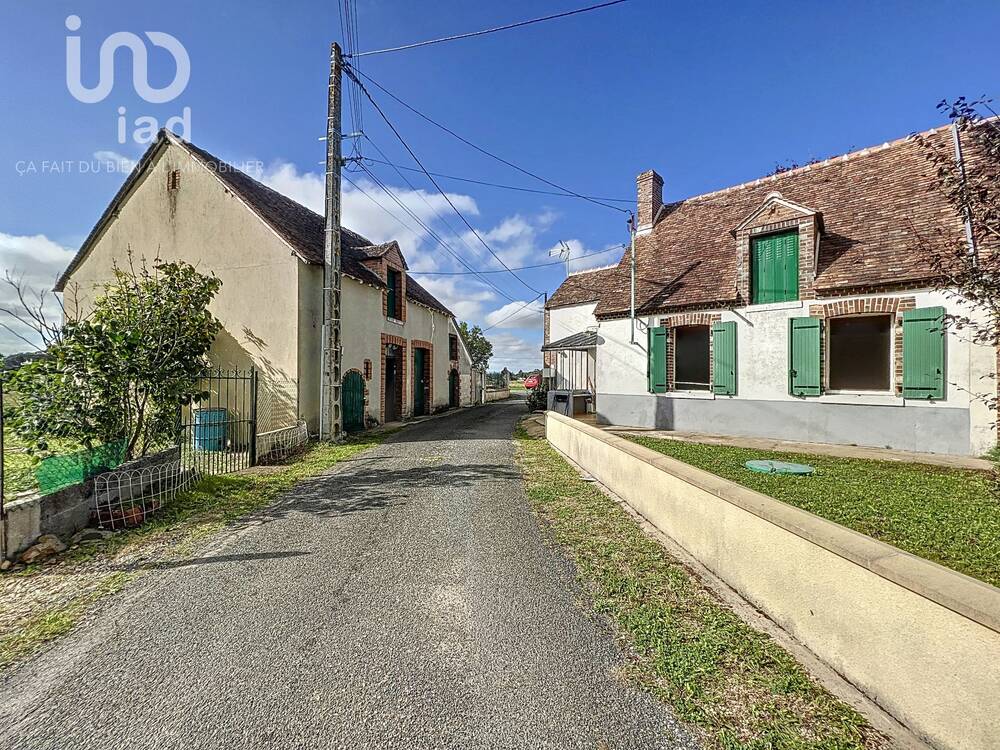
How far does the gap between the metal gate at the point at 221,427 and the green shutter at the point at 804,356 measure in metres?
11.3

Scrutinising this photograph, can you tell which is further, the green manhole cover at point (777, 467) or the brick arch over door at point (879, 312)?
the brick arch over door at point (879, 312)

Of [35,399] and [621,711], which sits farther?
[35,399]

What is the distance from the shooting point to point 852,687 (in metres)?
2.27

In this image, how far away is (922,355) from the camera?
27.3 feet

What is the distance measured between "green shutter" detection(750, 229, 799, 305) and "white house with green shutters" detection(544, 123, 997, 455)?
0.10 ft

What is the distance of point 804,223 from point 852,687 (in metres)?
10.4

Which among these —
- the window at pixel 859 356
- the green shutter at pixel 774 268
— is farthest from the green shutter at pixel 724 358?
the window at pixel 859 356

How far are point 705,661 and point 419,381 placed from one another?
16146 millimetres

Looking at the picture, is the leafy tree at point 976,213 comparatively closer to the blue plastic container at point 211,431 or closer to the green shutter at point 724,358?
the green shutter at point 724,358

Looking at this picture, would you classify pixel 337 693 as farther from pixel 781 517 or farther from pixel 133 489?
pixel 133 489

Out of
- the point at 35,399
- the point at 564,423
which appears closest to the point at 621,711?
the point at 564,423

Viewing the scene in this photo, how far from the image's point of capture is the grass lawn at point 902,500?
351cm

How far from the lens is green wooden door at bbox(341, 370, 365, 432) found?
496 inches

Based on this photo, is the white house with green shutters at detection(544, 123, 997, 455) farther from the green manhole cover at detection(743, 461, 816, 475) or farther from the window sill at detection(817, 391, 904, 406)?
the green manhole cover at detection(743, 461, 816, 475)
